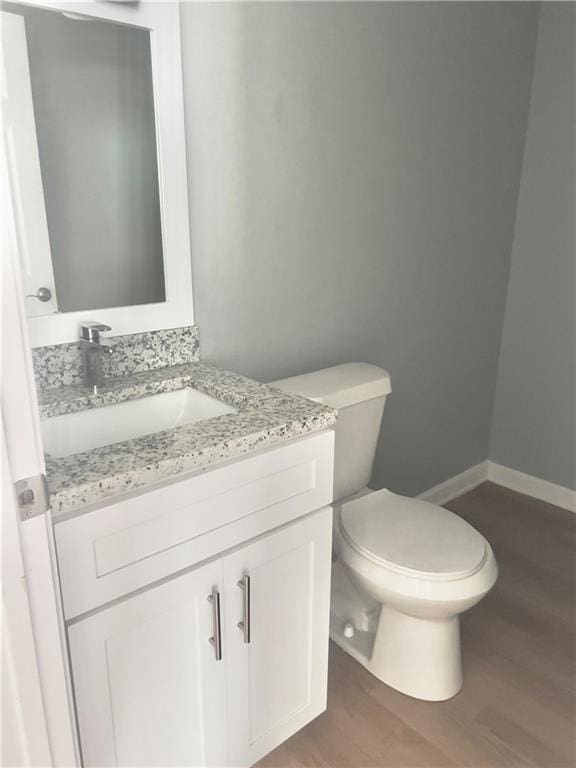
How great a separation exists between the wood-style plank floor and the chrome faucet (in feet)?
3.32

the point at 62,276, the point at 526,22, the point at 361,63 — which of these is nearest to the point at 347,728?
the point at 62,276

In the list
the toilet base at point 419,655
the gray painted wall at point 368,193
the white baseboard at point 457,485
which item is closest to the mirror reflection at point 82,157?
the gray painted wall at point 368,193

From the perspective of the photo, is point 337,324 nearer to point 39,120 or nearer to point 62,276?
point 62,276

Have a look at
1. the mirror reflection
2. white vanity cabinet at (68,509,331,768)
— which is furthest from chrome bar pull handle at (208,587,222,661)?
the mirror reflection

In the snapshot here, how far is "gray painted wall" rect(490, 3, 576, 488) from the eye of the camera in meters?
2.36

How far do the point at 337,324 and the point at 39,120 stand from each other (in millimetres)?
1055

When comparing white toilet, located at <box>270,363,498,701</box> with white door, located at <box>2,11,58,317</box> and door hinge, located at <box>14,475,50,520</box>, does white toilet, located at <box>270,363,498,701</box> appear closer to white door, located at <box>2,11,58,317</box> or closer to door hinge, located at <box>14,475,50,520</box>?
white door, located at <box>2,11,58,317</box>

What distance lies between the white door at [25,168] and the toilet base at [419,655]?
1.23m

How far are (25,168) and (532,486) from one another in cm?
242

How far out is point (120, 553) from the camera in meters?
0.99

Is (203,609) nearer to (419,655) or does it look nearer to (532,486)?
(419,655)

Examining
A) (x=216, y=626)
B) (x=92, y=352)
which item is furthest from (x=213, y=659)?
(x=92, y=352)

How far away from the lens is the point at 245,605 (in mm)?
1196

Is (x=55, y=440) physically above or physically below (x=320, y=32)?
below
